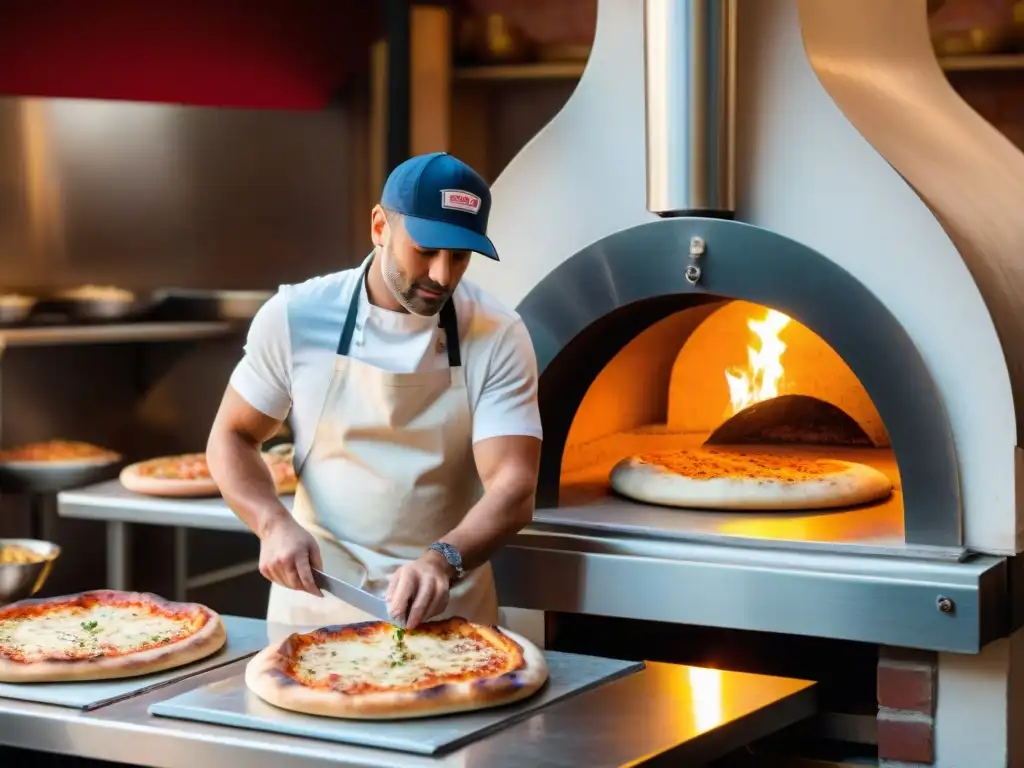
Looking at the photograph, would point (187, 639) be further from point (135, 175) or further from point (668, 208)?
point (135, 175)

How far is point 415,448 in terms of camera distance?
2.76 metres

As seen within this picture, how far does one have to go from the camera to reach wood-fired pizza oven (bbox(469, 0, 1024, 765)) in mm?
2711

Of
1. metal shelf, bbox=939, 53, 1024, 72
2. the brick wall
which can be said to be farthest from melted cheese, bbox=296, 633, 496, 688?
metal shelf, bbox=939, 53, 1024, 72

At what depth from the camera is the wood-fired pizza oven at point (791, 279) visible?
2711mm

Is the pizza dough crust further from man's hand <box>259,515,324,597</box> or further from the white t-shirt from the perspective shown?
man's hand <box>259,515,324,597</box>

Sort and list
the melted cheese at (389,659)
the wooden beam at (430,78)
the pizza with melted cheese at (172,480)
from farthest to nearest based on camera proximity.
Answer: the wooden beam at (430,78), the pizza with melted cheese at (172,480), the melted cheese at (389,659)

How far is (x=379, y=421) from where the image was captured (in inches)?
107

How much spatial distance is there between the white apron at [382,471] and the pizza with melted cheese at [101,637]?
26 cm

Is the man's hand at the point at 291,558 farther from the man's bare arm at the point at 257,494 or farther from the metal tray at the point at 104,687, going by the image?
the metal tray at the point at 104,687

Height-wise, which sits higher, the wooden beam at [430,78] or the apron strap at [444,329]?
the wooden beam at [430,78]

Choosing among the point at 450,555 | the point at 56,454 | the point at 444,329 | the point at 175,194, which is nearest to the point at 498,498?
the point at 450,555

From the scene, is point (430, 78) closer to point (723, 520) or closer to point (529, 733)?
point (723, 520)

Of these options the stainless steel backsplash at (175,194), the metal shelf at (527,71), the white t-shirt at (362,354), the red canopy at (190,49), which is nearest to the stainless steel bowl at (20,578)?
the white t-shirt at (362,354)

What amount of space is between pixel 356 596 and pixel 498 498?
0.36m
